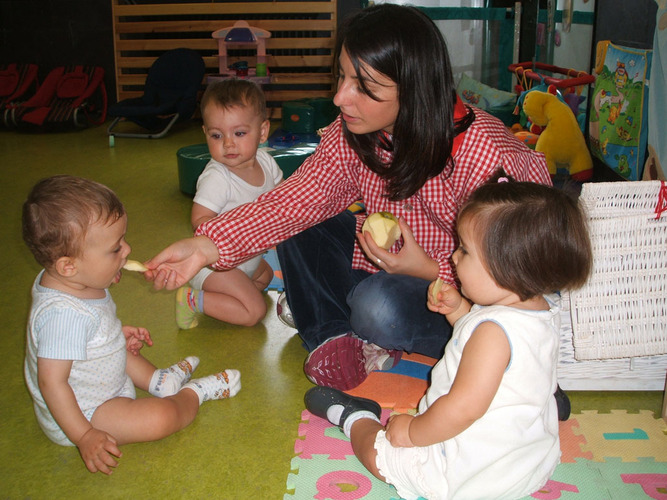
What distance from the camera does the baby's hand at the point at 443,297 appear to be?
130 cm

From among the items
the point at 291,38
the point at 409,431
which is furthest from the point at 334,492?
the point at 291,38

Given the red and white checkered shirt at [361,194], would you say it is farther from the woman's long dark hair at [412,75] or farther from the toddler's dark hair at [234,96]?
the toddler's dark hair at [234,96]

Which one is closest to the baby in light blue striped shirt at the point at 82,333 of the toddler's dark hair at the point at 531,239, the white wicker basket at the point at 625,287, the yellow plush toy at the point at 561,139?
the toddler's dark hair at the point at 531,239

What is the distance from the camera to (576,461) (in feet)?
4.48

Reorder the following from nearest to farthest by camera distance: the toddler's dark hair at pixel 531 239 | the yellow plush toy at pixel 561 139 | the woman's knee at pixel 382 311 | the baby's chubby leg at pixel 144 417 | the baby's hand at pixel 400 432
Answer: the toddler's dark hair at pixel 531 239
the baby's hand at pixel 400 432
the baby's chubby leg at pixel 144 417
the woman's knee at pixel 382 311
the yellow plush toy at pixel 561 139

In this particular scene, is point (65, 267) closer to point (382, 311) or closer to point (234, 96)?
point (382, 311)

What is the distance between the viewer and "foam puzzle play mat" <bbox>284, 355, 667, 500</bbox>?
4.20 feet

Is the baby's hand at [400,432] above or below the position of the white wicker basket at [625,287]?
below

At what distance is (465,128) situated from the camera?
1.47 metres

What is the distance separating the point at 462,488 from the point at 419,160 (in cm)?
74

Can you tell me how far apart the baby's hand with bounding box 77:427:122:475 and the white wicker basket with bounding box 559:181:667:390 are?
1119 mm

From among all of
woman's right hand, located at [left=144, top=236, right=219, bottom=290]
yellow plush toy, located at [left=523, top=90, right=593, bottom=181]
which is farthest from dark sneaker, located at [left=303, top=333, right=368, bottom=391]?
yellow plush toy, located at [left=523, top=90, right=593, bottom=181]

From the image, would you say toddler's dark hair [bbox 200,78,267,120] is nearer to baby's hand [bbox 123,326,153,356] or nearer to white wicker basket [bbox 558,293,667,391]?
baby's hand [bbox 123,326,153,356]

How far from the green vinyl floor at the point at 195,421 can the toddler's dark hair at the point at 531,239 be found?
648 mm
